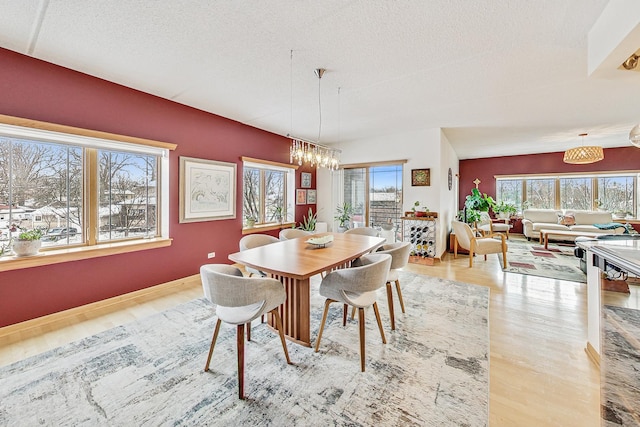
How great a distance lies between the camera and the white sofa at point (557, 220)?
20.7ft

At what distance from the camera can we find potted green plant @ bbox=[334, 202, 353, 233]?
589 cm

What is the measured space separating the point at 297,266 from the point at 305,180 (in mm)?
4117

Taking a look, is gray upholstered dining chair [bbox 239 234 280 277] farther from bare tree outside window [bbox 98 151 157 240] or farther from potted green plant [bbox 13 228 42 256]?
potted green plant [bbox 13 228 42 256]

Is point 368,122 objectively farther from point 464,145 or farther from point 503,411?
point 503,411

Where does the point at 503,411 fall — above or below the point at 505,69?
below

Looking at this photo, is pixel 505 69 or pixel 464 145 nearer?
pixel 505 69

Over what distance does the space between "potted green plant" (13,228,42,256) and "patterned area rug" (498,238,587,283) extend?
6132 mm

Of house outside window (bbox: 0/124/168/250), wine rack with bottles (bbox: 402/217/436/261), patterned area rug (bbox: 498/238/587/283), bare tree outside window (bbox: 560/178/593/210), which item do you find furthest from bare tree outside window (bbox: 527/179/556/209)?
house outside window (bbox: 0/124/168/250)

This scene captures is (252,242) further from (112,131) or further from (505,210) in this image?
(505,210)

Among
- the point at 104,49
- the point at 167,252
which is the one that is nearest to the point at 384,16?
the point at 104,49

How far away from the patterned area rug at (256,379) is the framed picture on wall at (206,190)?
65.4 inches

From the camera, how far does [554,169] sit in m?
7.22

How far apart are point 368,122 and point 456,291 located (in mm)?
2969

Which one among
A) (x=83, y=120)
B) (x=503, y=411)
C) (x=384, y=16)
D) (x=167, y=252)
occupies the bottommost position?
(x=503, y=411)
